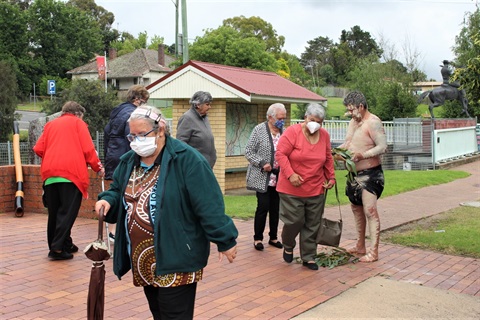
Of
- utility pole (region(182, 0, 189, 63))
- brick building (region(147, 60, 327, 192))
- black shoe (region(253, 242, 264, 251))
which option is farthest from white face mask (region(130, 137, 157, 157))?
utility pole (region(182, 0, 189, 63))

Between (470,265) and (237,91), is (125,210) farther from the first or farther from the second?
(237,91)

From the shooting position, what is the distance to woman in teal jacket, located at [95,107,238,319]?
3.55 meters

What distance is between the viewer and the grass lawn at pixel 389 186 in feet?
33.9

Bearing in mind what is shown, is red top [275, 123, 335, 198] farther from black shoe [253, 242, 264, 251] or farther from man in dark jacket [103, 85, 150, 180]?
man in dark jacket [103, 85, 150, 180]

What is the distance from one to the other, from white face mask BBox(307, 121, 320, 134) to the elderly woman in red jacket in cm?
252

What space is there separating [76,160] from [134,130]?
11.2 feet

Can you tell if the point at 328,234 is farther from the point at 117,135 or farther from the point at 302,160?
the point at 117,135

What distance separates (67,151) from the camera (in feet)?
22.5

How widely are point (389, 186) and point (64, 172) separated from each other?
960 centimetres

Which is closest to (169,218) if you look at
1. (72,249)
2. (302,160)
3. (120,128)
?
(302,160)

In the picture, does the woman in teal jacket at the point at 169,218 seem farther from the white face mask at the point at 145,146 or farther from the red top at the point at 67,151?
the red top at the point at 67,151

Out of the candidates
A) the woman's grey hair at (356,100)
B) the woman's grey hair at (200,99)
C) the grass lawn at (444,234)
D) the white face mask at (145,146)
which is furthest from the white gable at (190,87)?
the white face mask at (145,146)

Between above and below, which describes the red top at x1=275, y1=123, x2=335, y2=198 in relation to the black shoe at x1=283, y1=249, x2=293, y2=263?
above

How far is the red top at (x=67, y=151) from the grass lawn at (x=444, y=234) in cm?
422
